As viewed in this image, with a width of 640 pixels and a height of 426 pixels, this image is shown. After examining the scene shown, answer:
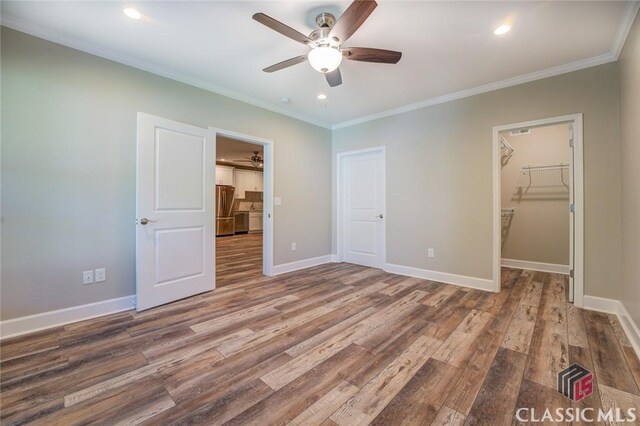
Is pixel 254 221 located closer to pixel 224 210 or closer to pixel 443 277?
pixel 224 210

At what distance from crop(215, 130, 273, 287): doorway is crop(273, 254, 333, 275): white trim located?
185 mm

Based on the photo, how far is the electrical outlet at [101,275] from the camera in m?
2.55

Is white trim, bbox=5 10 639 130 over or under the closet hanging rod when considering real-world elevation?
over

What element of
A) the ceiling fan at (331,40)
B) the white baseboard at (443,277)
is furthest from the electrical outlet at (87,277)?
the white baseboard at (443,277)

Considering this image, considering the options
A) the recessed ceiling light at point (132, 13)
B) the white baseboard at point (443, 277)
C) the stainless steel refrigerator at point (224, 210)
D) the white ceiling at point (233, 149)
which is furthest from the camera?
the stainless steel refrigerator at point (224, 210)

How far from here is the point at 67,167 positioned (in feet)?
7.84

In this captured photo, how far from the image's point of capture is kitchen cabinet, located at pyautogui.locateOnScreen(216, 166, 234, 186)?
340 inches

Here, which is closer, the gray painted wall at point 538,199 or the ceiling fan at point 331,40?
the ceiling fan at point 331,40

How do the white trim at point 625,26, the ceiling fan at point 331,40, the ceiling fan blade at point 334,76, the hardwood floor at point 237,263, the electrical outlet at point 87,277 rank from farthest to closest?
the hardwood floor at point 237,263 → the electrical outlet at point 87,277 → the ceiling fan blade at point 334,76 → the white trim at point 625,26 → the ceiling fan at point 331,40

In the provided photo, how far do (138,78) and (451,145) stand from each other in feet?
13.1

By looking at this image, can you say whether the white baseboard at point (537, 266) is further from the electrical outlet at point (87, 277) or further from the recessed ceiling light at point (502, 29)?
the electrical outlet at point (87, 277)

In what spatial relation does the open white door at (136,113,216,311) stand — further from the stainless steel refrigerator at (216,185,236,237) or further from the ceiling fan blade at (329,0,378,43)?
the stainless steel refrigerator at (216,185,236,237)

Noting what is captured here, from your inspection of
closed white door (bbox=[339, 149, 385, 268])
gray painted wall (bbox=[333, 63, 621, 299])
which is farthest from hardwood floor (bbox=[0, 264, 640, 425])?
closed white door (bbox=[339, 149, 385, 268])

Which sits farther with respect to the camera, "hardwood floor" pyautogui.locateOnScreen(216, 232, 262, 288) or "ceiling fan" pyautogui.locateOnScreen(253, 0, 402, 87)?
"hardwood floor" pyautogui.locateOnScreen(216, 232, 262, 288)
